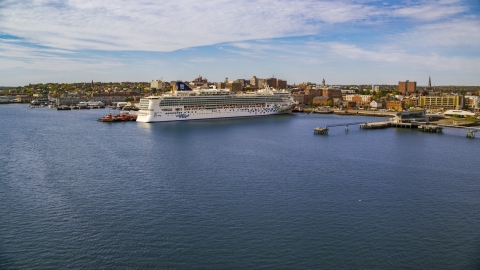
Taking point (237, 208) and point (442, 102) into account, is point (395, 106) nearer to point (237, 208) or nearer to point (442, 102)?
point (442, 102)

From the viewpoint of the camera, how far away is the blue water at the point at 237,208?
5289 mm

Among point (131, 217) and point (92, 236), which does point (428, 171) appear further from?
point (92, 236)

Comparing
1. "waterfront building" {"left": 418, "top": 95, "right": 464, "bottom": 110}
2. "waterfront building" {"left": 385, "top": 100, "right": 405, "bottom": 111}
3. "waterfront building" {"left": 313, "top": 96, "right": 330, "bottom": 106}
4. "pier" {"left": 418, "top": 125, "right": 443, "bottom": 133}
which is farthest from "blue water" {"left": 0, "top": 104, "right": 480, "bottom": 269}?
Answer: "waterfront building" {"left": 313, "top": 96, "right": 330, "bottom": 106}

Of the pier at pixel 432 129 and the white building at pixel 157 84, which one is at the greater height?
the white building at pixel 157 84

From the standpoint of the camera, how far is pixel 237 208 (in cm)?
688

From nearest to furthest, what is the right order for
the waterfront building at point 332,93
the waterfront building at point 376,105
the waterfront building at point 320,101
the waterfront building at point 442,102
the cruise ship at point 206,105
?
the cruise ship at point 206,105, the waterfront building at point 442,102, the waterfront building at point 376,105, the waterfront building at point 320,101, the waterfront building at point 332,93

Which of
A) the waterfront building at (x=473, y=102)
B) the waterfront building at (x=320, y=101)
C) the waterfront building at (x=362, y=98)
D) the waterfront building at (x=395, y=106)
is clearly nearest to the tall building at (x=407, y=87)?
the waterfront building at (x=362, y=98)

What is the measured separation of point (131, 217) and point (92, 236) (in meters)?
0.79

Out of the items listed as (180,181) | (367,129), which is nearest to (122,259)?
(180,181)

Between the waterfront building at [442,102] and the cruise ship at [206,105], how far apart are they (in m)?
11.8

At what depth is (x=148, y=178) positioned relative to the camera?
28.9 feet

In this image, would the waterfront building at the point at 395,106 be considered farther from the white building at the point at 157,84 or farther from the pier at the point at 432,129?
the white building at the point at 157,84

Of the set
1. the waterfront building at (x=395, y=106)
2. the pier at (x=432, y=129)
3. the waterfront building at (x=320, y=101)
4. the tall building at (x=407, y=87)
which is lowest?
the pier at (x=432, y=129)

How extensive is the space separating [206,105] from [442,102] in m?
18.5
